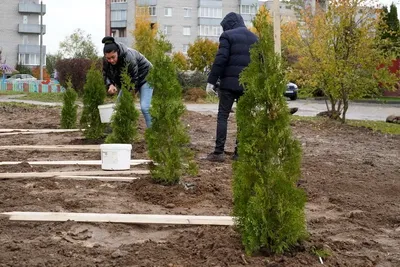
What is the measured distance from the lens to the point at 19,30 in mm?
84688

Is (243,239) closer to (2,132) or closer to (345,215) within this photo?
(345,215)

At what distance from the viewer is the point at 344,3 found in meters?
16.9

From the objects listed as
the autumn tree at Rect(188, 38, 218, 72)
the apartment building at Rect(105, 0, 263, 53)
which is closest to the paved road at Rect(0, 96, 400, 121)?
the autumn tree at Rect(188, 38, 218, 72)

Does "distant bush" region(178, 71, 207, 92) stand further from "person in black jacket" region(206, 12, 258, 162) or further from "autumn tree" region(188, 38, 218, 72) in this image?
"person in black jacket" region(206, 12, 258, 162)

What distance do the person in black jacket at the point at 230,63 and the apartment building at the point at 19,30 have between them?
7758 centimetres

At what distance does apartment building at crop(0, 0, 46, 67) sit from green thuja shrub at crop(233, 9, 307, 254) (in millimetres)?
82024

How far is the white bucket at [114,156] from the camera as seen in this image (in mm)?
8047

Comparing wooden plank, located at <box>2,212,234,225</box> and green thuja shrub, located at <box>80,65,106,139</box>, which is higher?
green thuja shrub, located at <box>80,65,106,139</box>

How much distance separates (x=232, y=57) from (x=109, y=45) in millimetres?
1855

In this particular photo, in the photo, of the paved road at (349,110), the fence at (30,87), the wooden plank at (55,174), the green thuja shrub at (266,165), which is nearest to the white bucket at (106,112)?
the wooden plank at (55,174)

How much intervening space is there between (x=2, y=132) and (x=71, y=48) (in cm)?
5289

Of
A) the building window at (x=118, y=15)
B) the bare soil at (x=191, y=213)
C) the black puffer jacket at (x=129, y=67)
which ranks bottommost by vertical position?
the bare soil at (x=191, y=213)

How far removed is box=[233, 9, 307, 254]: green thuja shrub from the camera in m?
4.41

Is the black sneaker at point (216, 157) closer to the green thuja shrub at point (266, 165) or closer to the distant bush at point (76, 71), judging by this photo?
the green thuja shrub at point (266, 165)
